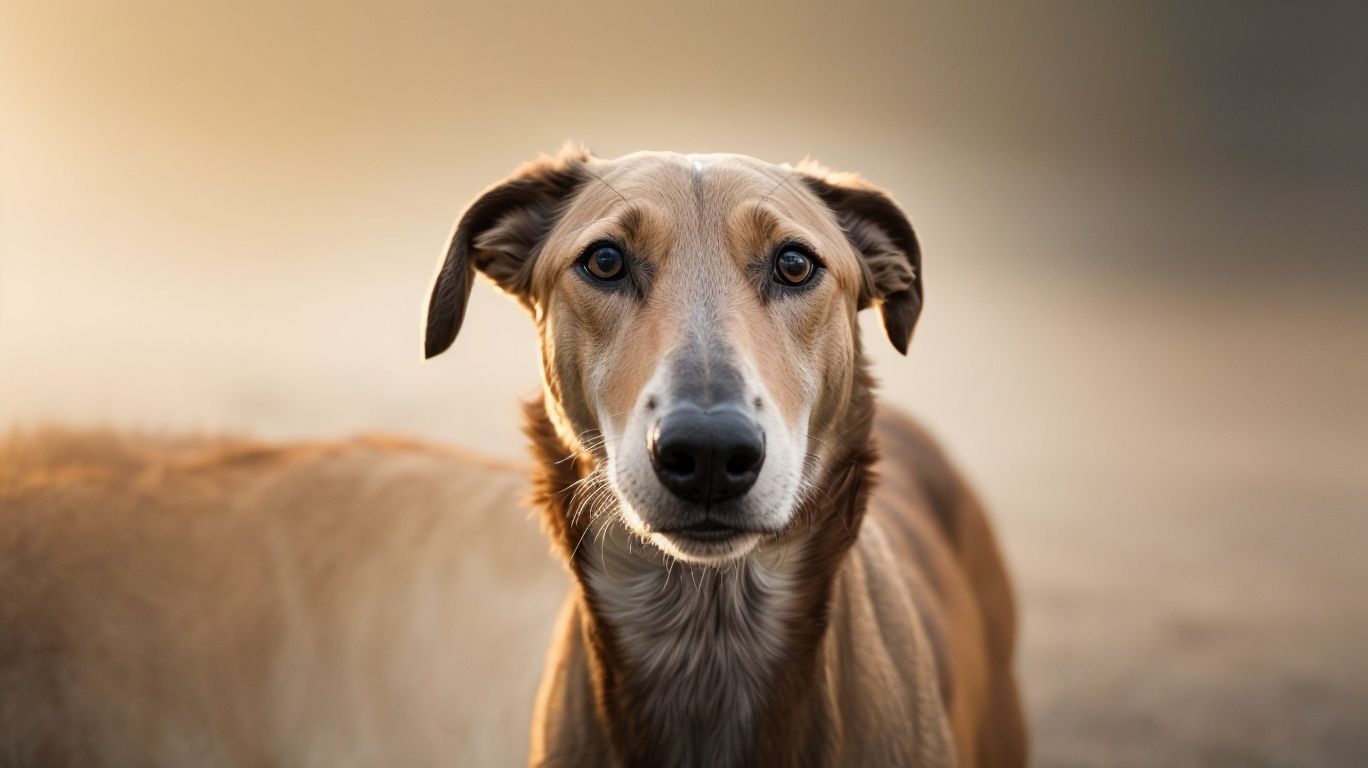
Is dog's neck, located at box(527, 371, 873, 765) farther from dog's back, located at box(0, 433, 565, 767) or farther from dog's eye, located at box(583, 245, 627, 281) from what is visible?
dog's back, located at box(0, 433, 565, 767)

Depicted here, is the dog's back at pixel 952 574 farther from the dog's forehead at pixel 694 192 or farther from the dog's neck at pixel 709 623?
the dog's forehead at pixel 694 192

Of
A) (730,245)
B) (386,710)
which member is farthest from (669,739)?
(386,710)

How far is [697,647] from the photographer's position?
9.35 feet

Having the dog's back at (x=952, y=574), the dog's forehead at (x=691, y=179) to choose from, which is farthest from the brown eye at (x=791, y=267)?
the dog's back at (x=952, y=574)

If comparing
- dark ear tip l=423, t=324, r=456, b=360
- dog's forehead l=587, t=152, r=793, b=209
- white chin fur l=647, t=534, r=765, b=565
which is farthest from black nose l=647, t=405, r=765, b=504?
dark ear tip l=423, t=324, r=456, b=360

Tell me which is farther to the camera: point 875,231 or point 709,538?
point 875,231

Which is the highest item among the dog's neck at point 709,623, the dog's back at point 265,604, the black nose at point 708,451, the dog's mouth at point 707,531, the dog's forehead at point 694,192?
the dog's forehead at point 694,192

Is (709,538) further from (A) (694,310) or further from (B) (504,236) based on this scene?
(B) (504,236)

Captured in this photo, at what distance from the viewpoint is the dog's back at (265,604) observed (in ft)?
15.9

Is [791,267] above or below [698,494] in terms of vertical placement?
Result: above

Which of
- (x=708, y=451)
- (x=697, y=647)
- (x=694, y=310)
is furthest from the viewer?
(x=697, y=647)

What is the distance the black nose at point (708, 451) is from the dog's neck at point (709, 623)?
0.49 m

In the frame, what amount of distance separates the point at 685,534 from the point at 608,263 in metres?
0.71

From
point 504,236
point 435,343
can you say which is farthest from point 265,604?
point 504,236
